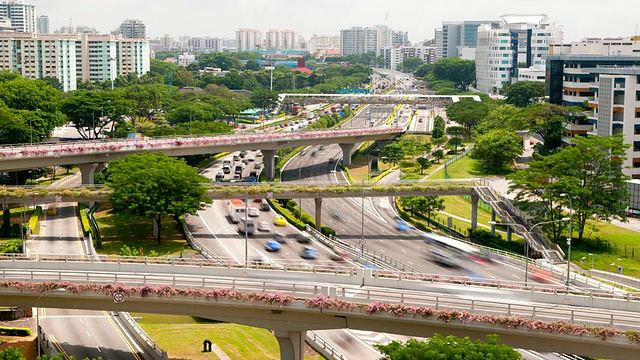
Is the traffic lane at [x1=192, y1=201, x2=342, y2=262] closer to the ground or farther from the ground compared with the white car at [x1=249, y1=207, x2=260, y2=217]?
closer to the ground

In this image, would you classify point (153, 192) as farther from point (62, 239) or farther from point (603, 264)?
point (603, 264)

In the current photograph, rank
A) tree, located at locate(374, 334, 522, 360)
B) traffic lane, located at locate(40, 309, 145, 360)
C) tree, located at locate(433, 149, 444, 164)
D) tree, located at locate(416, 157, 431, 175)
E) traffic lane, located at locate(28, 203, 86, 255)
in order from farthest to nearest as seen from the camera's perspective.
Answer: tree, located at locate(433, 149, 444, 164) → tree, located at locate(416, 157, 431, 175) → traffic lane, located at locate(28, 203, 86, 255) → traffic lane, located at locate(40, 309, 145, 360) → tree, located at locate(374, 334, 522, 360)

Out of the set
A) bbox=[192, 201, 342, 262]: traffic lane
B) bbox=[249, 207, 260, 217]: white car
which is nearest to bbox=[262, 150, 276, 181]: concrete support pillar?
bbox=[192, 201, 342, 262]: traffic lane

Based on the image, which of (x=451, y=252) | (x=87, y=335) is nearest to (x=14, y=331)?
(x=87, y=335)

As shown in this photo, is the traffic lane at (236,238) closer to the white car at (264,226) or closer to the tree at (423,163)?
the white car at (264,226)

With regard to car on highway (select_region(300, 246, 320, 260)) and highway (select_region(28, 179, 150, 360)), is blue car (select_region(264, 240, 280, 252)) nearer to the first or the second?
car on highway (select_region(300, 246, 320, 260))

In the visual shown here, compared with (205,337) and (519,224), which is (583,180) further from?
(205,337)
